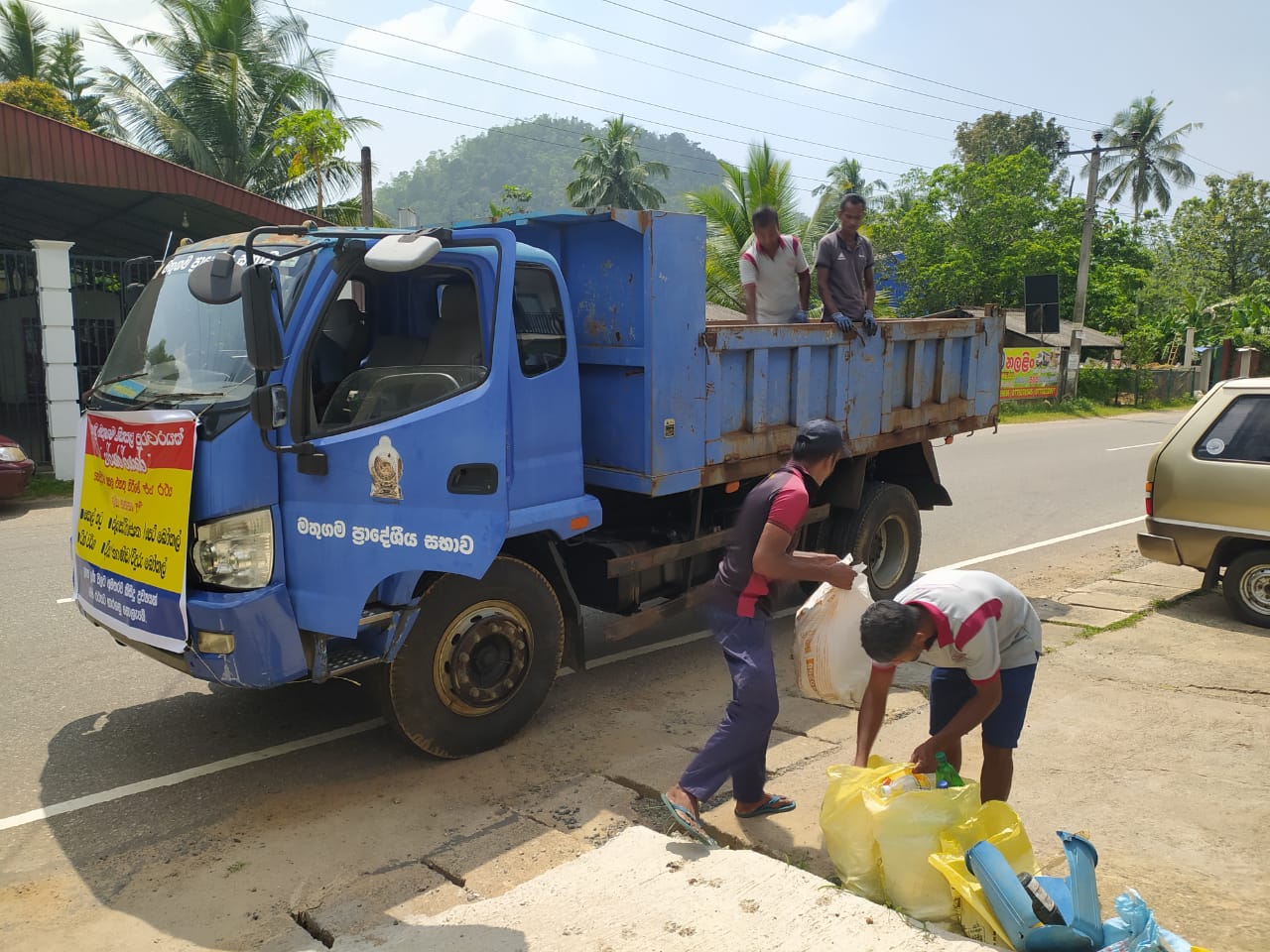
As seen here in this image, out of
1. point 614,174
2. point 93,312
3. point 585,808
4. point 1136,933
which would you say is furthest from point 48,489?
point 614,174

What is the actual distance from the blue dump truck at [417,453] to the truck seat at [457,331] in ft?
0.04

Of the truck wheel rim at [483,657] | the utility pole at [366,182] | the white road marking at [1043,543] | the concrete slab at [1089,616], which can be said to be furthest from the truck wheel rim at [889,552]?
the utility pole at [366,182]

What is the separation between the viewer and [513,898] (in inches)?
129

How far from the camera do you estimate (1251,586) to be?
670 cm

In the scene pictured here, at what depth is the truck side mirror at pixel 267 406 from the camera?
3818 mm

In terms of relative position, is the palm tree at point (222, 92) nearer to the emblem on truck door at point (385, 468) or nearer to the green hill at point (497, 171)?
the emblem on truck door at point (385, 468)

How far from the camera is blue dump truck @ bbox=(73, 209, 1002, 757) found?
3910 millimetres

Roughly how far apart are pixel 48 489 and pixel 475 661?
31.3 feet

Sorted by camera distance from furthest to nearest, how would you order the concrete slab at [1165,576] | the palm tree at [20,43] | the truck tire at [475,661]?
the palm tree at [20,43] → the concrete slab at [1165,576] → the truck tire at [475,661]

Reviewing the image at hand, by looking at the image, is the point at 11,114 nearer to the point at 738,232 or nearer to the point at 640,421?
the point at 640,421

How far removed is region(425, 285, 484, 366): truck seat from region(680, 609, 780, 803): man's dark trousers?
168 centimetres

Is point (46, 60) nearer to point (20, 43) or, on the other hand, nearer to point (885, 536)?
point (20, 43)

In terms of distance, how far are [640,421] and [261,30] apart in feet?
79.7

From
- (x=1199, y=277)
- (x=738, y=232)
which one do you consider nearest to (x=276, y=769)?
(x=738, y=232)
